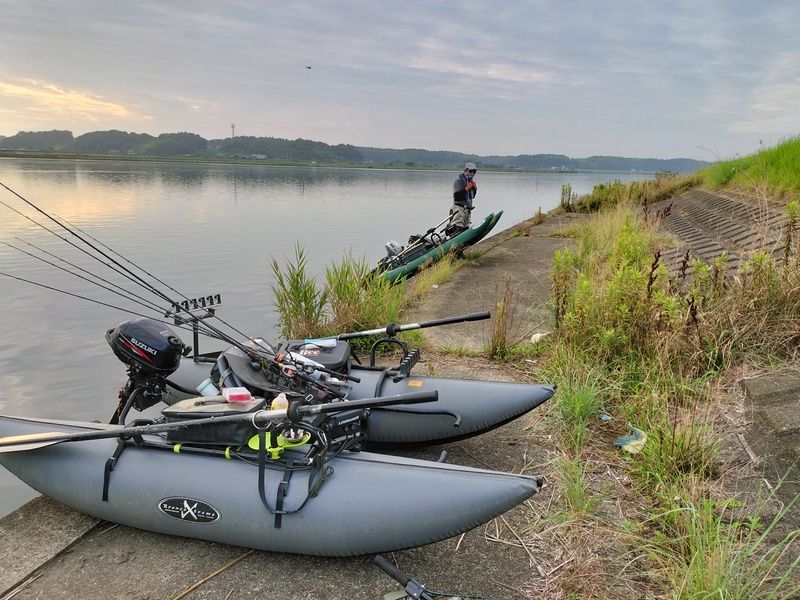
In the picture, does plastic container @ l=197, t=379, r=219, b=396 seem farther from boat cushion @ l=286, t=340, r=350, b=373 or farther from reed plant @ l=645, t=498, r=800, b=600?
reed plant @ l=645, t=498, r=800, b=600

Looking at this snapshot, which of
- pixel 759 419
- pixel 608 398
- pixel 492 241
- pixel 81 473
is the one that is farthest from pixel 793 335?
pixel 492 241

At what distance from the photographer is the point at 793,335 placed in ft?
14.5

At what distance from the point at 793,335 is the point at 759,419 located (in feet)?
3.75

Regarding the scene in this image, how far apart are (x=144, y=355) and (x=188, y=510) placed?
131cm

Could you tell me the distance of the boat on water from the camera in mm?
2844

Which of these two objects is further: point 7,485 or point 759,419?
point 7,485

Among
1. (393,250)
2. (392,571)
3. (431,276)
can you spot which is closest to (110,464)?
(392,571)

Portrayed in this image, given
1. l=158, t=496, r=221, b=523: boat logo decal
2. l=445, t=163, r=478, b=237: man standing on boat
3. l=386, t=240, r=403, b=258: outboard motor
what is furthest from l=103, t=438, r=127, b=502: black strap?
l=445, t=163, r=478, b=237: man standing on boat

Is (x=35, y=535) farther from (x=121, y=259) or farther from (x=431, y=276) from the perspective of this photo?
(x=121, y=259)

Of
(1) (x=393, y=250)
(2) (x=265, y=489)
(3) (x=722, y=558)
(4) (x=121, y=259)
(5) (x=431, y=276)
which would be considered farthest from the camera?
(4) (x=121, y=259)

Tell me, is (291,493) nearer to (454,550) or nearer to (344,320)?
(454,550)

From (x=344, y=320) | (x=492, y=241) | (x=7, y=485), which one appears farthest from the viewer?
(x=492, y=241)

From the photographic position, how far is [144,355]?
394 centimetres

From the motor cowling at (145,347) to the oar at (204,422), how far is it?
0.51 meters
